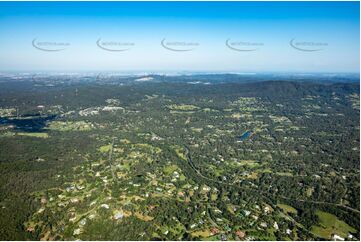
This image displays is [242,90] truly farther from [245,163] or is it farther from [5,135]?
[5,135]

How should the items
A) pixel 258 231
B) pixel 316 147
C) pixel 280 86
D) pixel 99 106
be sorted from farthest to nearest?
pixel 280 86
pixel 99 106
pixel 316 147
pixel 258 231

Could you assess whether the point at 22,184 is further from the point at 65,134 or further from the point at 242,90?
the point at 242,90

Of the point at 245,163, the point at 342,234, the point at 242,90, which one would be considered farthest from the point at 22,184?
the point at 242,90

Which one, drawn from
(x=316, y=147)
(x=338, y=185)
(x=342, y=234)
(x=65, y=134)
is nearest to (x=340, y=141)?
(x=316, y=147)

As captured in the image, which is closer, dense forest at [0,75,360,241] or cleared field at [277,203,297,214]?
dense forest at [0,75,360,241]

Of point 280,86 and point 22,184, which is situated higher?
point 280,86

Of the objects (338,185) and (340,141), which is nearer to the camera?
(338,185)

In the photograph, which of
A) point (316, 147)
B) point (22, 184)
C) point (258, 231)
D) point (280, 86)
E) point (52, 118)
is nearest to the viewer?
point (258, 231)

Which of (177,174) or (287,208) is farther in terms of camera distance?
(177,174)

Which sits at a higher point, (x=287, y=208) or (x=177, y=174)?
(x=177, y=174)

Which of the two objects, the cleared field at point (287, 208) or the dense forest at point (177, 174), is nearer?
the dense forest at point (177, 174)
